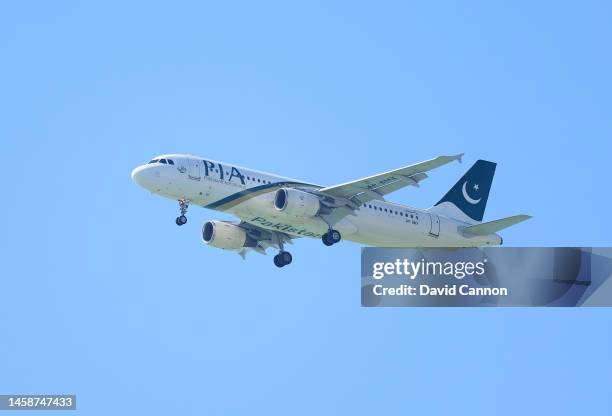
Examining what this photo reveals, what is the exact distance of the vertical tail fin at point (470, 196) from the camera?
61.7 m

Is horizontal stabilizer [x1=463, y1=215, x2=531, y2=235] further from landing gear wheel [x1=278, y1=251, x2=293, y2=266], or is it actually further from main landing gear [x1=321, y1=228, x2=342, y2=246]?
landing gear wheel [x1=278, y1=251, x2=293, y2=266]

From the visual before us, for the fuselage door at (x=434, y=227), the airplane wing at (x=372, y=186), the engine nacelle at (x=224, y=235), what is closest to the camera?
the airplane wing at (x=372, y=186)

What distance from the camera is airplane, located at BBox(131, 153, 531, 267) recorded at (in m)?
54.3

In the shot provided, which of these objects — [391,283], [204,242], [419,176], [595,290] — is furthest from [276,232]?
[595,290]

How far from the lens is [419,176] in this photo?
53656 millimetres

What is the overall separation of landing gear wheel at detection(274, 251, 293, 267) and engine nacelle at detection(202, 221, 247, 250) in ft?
6.00

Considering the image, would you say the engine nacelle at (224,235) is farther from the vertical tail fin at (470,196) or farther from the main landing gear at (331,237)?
the vertical tail fin at (470,196)

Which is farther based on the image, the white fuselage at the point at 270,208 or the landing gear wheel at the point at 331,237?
the landing gear wheel at the point at 331,237

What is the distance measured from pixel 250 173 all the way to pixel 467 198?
1279 cm

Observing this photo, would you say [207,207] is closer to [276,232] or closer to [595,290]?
[276,232]

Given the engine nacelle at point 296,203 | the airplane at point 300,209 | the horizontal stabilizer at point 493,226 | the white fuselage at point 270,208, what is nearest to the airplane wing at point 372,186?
the airplane at point 300,209

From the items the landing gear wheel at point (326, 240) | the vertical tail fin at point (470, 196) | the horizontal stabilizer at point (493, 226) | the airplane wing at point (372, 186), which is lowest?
the landing gear wheel at point (326, 240)

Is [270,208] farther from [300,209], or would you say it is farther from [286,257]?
[286,257]

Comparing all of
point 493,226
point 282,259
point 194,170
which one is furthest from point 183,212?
point 493,226
